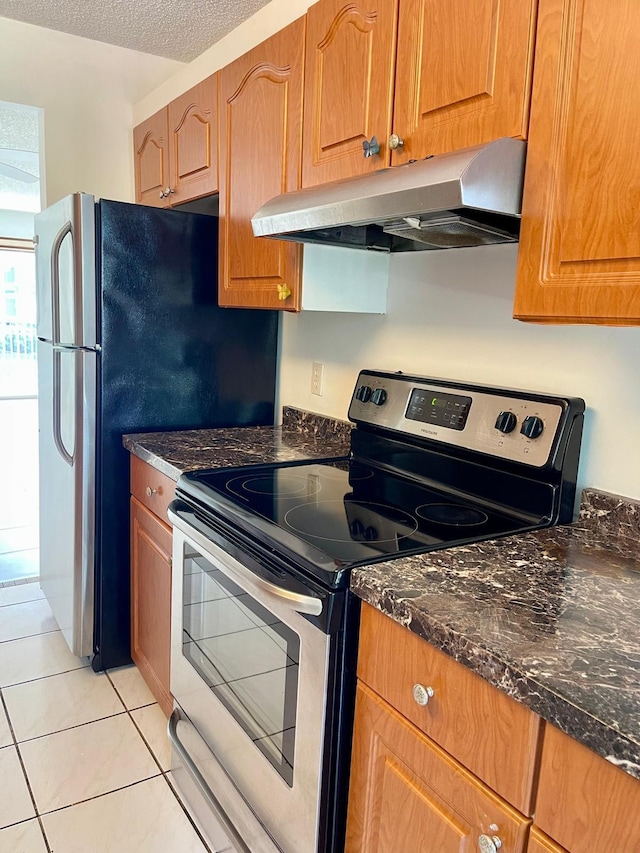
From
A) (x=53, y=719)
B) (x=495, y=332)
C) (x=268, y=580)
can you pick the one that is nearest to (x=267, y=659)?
(x=268, y=580)

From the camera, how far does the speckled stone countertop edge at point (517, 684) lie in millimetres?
683

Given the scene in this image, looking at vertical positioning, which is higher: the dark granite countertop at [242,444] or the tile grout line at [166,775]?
the dark granite countertop at [242,444]

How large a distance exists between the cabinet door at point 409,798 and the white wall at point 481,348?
69 centimetres

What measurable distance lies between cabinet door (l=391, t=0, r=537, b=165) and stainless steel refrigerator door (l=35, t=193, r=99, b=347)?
3.67 ft

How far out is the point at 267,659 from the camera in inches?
52.7

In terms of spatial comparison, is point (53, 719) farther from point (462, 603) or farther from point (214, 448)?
point (462, 603)

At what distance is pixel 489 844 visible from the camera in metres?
0.85

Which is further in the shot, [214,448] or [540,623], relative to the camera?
[214,448]

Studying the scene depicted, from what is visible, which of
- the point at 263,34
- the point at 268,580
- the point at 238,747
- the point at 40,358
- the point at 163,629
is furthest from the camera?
the point at 40,358

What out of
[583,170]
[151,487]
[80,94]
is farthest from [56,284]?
[583,170]

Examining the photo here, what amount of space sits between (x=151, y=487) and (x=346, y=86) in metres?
1.26

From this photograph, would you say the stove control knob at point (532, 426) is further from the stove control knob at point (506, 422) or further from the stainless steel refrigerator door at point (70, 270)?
the stainless steel refrigerator door at point (70, 270)

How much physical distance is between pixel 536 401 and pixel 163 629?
1306mm

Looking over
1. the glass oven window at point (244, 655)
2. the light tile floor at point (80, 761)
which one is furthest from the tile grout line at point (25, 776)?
the glass oven window at point (244, 655)
